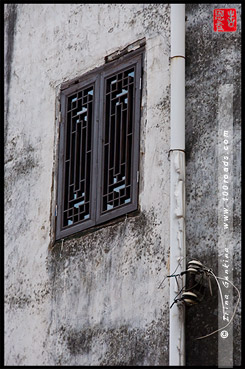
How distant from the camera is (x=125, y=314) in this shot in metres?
10.5

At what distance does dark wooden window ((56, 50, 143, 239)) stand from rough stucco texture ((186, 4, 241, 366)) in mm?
736

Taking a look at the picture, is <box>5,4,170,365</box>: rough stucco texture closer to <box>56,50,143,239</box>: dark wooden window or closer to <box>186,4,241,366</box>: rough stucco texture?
<box>56,50,143,239</box>: dark wooden window

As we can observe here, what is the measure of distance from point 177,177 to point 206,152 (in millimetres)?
346

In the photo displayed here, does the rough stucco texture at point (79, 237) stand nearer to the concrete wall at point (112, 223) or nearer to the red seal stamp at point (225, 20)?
the concrete wall at point (112, 223)

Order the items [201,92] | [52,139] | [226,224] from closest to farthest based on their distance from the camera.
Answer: [226,224], [201,92], [52,139]

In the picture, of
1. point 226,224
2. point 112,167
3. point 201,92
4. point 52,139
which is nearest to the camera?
point 226,224

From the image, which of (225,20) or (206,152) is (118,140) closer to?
(206,152)

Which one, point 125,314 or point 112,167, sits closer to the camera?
point 125,314

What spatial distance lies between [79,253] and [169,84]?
1906 millimetres

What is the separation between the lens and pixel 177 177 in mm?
10289

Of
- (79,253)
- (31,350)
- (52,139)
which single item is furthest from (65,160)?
(31,350)

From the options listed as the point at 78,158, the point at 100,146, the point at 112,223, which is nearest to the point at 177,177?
Result: the point at 112,223

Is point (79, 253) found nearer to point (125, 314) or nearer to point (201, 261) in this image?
point (125, 314)

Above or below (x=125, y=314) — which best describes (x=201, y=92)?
above
